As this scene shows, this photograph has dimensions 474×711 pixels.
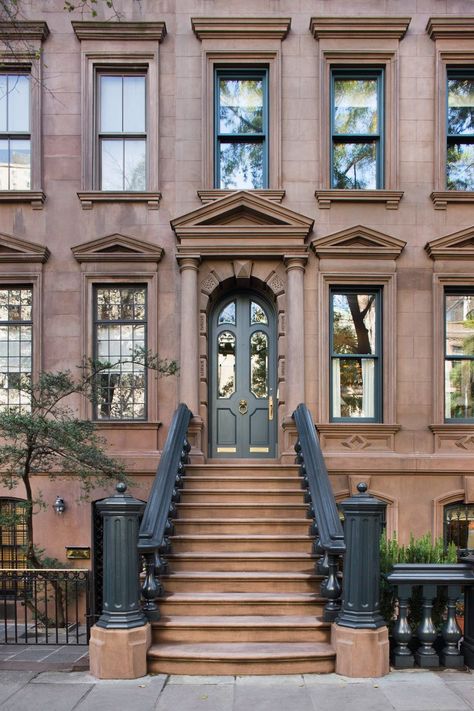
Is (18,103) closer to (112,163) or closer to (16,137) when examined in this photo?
(16,137)

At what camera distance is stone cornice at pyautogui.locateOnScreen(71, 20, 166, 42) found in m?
10.3

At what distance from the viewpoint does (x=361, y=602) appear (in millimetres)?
5988

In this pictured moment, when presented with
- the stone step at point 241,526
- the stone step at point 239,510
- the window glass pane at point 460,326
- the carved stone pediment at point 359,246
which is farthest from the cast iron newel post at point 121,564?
the window glass pane at point 460,326

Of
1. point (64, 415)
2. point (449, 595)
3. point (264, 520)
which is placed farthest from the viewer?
point (64, 415)

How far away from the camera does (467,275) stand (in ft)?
33.3

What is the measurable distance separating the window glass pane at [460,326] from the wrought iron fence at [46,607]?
7064 millimetres

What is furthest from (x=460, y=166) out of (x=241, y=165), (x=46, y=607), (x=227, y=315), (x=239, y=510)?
(x=46, y=607)

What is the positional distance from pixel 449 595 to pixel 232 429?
192 inches

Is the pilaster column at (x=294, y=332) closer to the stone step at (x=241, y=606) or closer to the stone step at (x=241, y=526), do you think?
the stone step at (x=241, y=526)

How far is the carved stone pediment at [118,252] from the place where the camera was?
1016 cm

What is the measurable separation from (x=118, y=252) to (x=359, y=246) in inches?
164

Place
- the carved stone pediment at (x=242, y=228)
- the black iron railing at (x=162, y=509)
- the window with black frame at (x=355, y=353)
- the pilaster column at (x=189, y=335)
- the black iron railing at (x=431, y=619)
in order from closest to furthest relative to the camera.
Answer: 1. the black iron railing at (x=431, y=619)
2. the black iron railing at (x=162, y=509)
3. the pilaster column at (x=189, y=335)
4. the carved stone pediment at (x=242, y=228)
5. the window with black frame at (x=355, y=353)

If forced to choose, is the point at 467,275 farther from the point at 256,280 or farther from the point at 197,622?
the point at 197,622

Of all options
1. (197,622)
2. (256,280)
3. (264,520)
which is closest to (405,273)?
(256,280)
